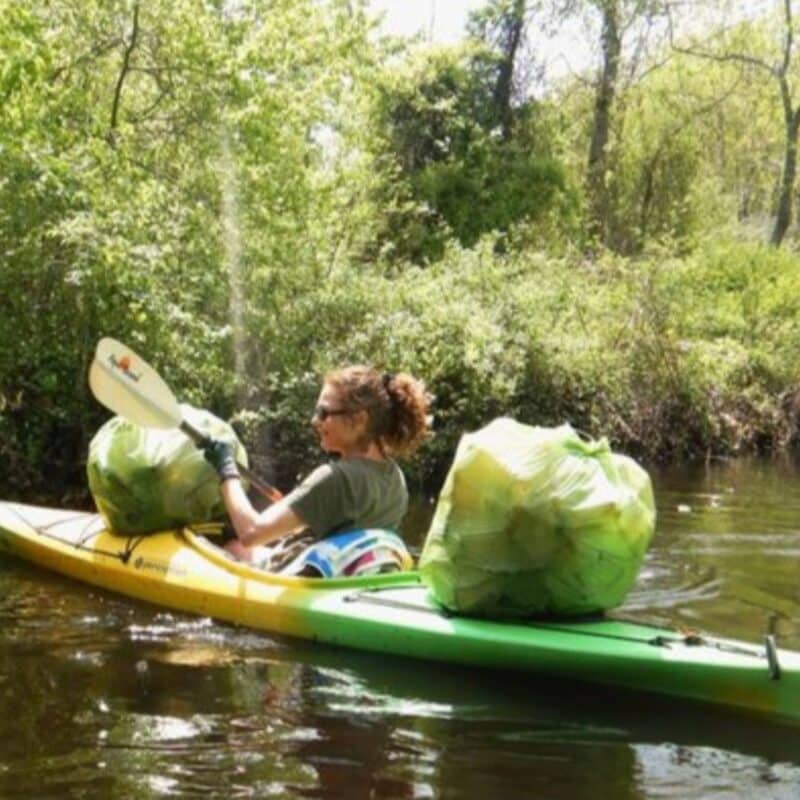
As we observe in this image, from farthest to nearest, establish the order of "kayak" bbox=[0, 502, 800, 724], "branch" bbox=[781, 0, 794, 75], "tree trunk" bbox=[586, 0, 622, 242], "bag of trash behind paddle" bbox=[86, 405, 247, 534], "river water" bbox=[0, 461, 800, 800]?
"branch" bbox=[781, 0, 794, 75] < "tree trunk" bbox=[586, 0, 622, 242] < "bag of trash behind paddle" bbox=[86, 405, 247, 534] < "kayak" bbox=[0, 502, 800, 724] < "river water" bbox=[0, 461, 800, 800]

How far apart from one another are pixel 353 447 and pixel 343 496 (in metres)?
0.18

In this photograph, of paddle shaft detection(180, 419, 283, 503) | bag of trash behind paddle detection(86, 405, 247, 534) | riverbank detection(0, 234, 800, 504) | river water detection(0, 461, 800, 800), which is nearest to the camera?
river water detection(0, 461, 800, 800)

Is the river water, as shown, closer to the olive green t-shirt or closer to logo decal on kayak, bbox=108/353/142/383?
the olive green t-shirt

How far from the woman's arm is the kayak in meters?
0.23

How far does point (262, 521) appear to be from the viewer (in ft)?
15.8

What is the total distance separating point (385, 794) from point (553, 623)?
4.10 feet

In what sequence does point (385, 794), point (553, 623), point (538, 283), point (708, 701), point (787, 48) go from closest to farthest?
point (385, 794) < point (708, 701) < point (553, 623) < point (538, 283) < point (787, 48)

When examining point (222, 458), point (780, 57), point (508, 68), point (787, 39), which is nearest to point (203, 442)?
point (222, 458)

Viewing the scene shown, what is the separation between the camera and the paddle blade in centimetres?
564

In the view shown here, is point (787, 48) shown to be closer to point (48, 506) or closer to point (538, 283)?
point (538, 283)

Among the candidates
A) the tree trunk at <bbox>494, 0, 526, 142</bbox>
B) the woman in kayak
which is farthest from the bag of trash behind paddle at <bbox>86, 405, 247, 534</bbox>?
the tree trunk at <bbox>494, 0, 526, 142</bbox>

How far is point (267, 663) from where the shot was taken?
15.3 feet

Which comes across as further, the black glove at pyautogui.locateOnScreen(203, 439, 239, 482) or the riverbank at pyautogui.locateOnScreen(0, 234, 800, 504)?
the riverbank at pyautogui.locateOnScreen(0, 234, 800, 504)

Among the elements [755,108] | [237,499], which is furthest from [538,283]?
[755,108]
